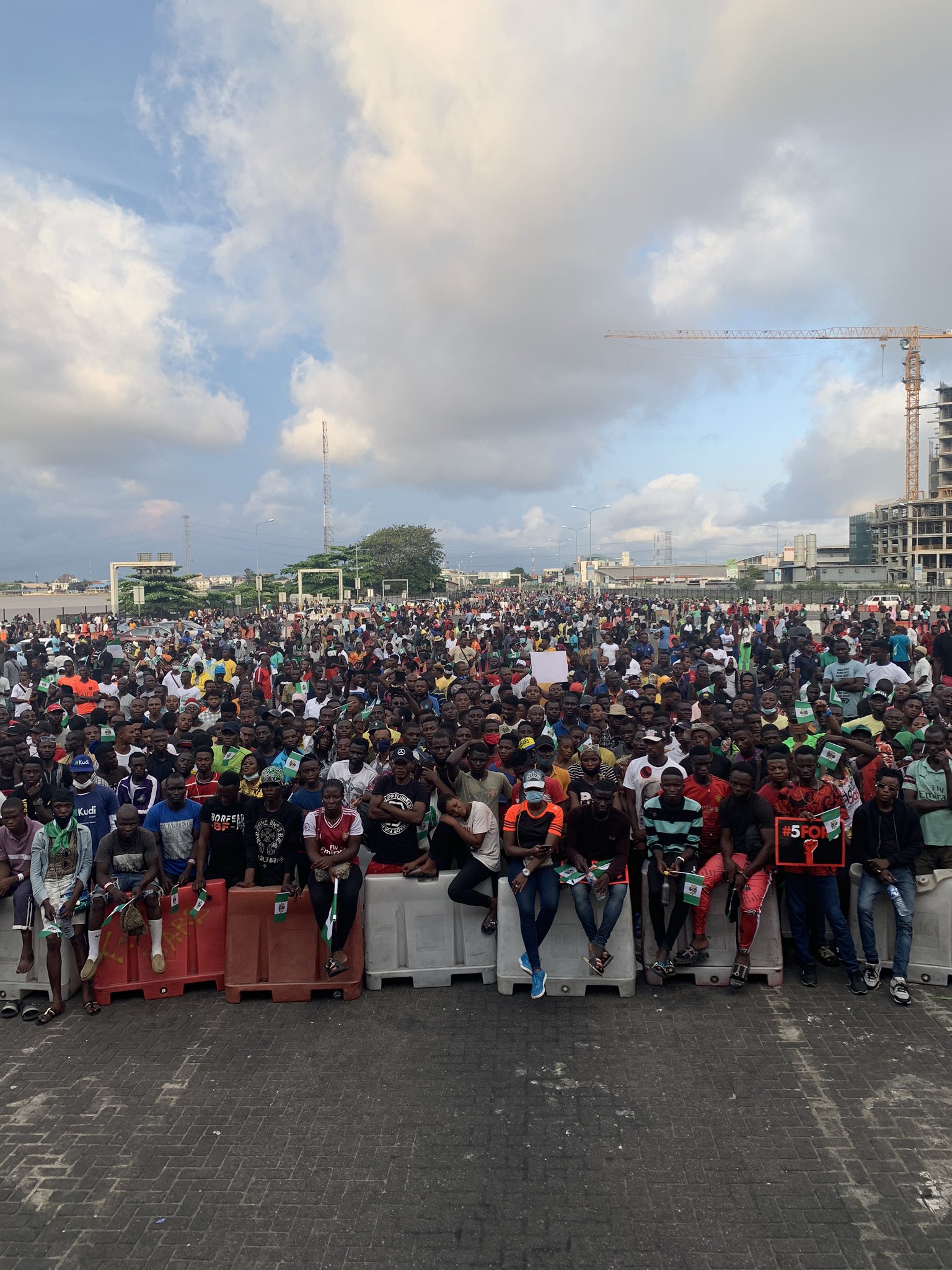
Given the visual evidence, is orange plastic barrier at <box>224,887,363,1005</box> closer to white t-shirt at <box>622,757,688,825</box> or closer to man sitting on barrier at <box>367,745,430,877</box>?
man sitting on barrier at <box>367,745,430,877</box>

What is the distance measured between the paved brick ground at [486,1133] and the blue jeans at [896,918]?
0.29 meters

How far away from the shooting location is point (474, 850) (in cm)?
634

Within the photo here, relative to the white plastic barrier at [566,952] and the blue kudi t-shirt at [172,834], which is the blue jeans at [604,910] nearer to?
the white plastic barrier at [566,952]

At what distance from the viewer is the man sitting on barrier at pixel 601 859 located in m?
5.98

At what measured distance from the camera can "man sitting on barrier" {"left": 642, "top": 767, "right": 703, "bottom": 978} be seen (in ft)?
19.9

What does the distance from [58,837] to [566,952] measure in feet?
13.2

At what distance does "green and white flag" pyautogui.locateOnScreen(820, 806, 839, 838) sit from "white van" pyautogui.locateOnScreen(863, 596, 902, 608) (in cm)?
2658

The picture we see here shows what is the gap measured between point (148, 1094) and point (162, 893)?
5.18ft

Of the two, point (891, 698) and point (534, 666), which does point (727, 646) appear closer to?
point (534, 666)

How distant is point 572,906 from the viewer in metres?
6.23

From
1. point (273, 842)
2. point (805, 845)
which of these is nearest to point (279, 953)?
point (273, 842)

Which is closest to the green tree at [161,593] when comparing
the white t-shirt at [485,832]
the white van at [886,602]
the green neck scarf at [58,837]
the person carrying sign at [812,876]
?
the white van at [886,602]

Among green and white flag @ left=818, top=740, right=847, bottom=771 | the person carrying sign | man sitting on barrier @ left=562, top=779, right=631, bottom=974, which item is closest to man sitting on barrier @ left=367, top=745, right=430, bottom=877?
man sitting on barrier @ left=562, top=779, right=631, bottom=974

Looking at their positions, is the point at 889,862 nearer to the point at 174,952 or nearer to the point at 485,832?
the point at 485,832
